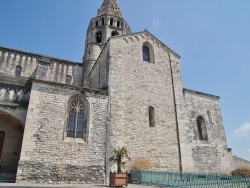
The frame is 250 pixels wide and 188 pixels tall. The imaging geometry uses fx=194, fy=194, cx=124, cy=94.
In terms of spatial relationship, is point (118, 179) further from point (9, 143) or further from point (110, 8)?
point (110, 8)

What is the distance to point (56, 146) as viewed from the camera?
34.0ft

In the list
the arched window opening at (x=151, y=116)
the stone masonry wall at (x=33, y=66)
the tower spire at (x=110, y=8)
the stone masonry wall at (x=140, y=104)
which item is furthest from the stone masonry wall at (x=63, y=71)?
the arched window opening at (x=151, y=116)

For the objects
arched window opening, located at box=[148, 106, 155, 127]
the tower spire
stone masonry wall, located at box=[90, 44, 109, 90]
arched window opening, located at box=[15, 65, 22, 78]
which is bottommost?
arched window opening, located at box=[148, 106, 155, 127]

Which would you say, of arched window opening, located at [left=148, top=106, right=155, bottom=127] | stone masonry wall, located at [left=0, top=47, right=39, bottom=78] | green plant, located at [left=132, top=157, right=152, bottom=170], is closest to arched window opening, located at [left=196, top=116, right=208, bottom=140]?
arched window opening, located at [left=148, top=106, right=155, bottom=127]

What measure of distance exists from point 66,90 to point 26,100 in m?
2.75

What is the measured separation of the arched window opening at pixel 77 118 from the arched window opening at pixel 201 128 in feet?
32.0

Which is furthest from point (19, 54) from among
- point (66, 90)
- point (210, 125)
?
point (210, 125)

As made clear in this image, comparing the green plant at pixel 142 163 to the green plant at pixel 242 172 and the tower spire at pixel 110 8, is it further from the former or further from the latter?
the tower spire at pixel 110 8

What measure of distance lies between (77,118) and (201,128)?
10.4 meters

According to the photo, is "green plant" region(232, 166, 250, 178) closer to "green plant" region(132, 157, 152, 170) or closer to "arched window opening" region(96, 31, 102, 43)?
"green plant" region(132, 157, 152, 170)

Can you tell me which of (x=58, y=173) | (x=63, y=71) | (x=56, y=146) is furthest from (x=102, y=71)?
(x=58, y=173)

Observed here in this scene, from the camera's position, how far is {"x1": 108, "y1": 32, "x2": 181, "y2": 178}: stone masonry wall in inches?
487

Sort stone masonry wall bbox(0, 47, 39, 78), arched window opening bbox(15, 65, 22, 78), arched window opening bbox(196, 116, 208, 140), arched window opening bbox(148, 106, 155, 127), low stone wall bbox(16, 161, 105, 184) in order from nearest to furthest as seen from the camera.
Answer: low stone wall bbox(16, 161, 105, 184) < arched window opening bbox(148, 106, 155, 127) < arched window opening bbox(196, 116, 208, 140) < stone masonry wall bbox(0, 47, 39, 78) < arched window opening bbox(15, 65, 22, 78)

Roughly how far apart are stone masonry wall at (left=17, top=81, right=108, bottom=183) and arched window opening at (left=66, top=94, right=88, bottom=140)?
346 millimetres
